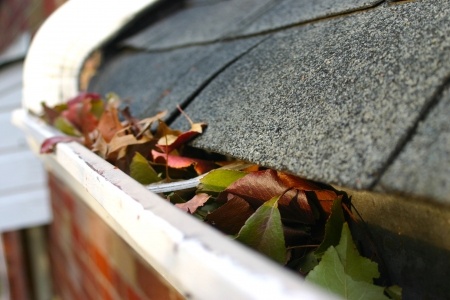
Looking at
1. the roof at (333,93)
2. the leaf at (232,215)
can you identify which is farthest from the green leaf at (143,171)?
the leaf at (232,215)

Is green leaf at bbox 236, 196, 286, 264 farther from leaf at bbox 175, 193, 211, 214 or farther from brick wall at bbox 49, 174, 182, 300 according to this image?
brick wall at bbox 49, 174, 182, 300

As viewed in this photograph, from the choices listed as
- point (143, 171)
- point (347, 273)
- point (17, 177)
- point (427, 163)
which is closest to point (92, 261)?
point (143, 171)

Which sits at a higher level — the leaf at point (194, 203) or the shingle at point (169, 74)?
the shingle at point (169, 74)

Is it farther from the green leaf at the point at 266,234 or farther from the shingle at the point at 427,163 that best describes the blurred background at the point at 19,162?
the shingle at the point at 427,163

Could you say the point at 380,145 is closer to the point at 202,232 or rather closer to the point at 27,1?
the point at 202,232

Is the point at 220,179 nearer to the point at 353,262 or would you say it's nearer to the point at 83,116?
the point at 353,262

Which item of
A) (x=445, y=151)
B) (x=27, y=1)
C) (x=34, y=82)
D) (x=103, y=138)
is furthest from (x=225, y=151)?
(x=27, y=1)
